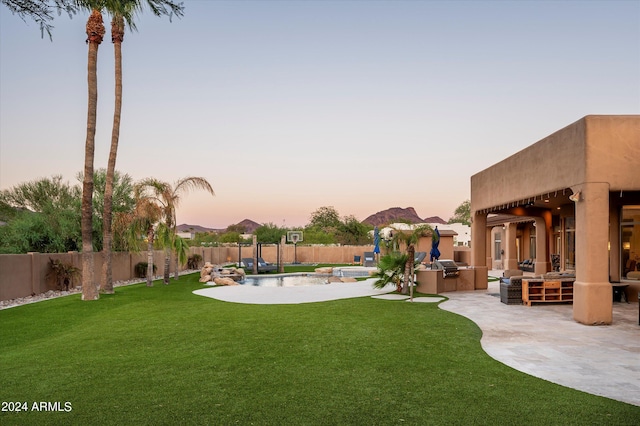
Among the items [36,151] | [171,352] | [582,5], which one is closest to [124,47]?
[36,151]

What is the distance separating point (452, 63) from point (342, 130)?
35.8 ft

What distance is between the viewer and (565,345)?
295 inches

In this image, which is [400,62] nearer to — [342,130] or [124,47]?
[342,130]

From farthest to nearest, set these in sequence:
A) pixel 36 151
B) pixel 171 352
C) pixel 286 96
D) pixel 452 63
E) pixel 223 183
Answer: pixel 223 183, pixel 286 96, pixel 36 151, pixel 452 63, pixel 171 352

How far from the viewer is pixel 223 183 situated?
114ft

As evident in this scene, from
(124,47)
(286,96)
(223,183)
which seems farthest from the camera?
(223,183)

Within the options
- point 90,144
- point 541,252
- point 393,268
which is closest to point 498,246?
point 541,252

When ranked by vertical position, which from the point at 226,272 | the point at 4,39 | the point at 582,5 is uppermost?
the point at 582,5

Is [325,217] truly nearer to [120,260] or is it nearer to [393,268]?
[120,260]

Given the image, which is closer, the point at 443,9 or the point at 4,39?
the point at 4,39

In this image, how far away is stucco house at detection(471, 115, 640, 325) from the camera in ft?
30.6

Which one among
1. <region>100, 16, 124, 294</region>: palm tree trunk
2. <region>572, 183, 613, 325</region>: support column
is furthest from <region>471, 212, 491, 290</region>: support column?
<region>100, 16, 124, 294</region>: palm tree trunk

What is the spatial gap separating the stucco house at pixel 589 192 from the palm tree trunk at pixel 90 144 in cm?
1319

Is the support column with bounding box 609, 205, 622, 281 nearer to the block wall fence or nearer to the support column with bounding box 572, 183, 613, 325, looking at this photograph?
the support column with bounding box 572, 183, 613, 325
